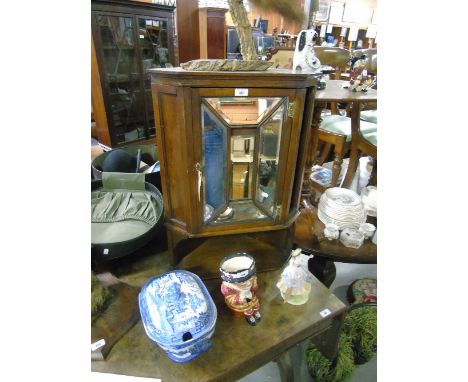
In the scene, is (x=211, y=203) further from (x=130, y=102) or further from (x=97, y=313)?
(x=130, y=102)

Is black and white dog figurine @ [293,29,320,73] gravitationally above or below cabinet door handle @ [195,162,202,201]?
above

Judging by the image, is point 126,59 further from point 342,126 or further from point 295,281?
point 295,281

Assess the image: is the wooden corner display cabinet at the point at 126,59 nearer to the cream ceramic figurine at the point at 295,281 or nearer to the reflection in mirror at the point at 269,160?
the reflection in mirror at the point at 269,160

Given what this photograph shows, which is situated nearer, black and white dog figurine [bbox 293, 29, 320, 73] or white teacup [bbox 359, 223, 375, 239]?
black and white dog figurine [bbox 293, 29, 320, 73]

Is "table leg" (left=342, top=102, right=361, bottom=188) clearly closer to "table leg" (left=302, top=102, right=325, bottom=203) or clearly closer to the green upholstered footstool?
"table leg" (left=302, top=102, right=325, bottom=203)

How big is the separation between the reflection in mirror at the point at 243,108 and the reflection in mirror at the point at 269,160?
3 centimetres

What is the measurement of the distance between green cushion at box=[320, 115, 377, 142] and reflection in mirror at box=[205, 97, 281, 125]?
109cm

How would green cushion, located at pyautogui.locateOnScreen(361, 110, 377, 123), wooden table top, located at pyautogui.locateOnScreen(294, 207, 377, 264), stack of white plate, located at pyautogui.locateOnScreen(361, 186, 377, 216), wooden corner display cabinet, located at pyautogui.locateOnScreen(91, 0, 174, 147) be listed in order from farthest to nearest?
wooden corner display cabinet, located at pyautogui.locateOnScreen(91, 0, 174, 147) → green cushion, located at pyautogui.locateOnScreen(361, 110, 377, 123) → stack of white plate, located at pyautogui.locateOnScreen(361, 186, 377, 216) → wooden table top, located at pyautogui.locateOnScreen(294, 207, 377, 264)

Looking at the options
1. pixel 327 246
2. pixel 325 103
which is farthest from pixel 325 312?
pixel 325 103

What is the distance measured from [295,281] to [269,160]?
0.36 metres

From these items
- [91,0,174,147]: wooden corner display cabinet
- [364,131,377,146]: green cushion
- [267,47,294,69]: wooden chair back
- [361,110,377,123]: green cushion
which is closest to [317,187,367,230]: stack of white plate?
[364,131,377,146]: green cushion

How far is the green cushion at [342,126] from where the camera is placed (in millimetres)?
1683

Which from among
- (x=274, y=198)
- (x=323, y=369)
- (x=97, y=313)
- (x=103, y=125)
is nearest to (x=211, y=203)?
(x=274, y=198)

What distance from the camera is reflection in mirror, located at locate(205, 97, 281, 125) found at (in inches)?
27.7
